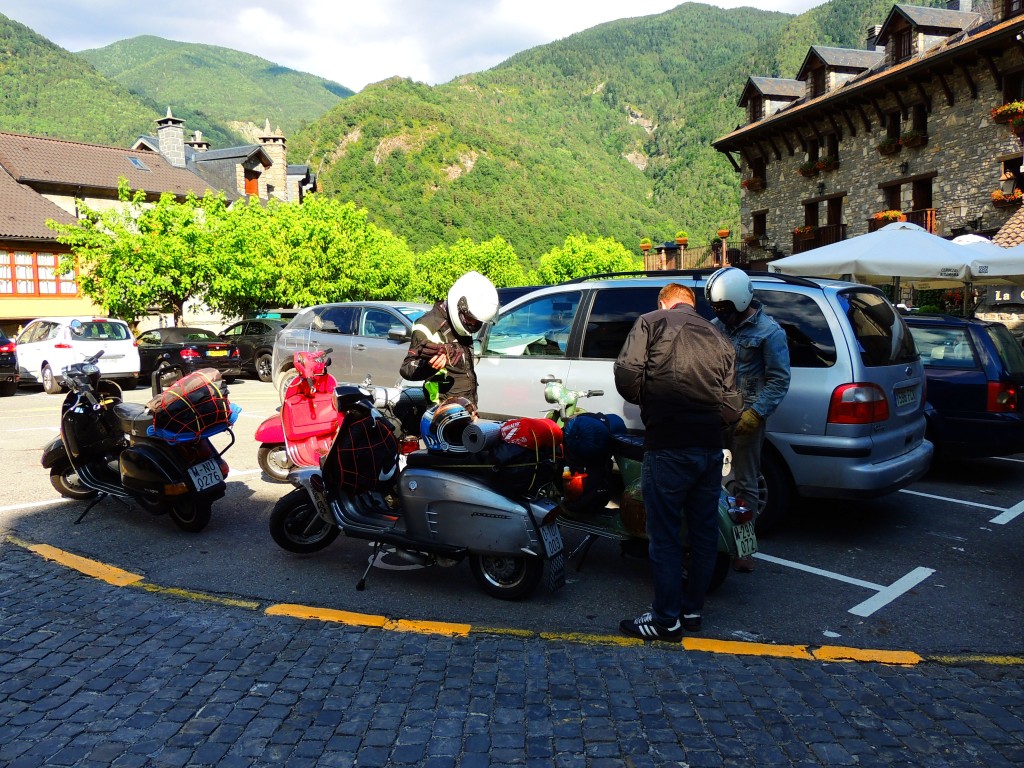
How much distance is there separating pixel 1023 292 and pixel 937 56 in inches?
330

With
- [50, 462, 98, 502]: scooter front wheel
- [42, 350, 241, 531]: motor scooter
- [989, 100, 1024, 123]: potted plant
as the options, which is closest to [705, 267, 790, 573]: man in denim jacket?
[42, 350, 241, 531]: motor scooter

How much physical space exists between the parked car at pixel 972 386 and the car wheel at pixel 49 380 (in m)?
16.5

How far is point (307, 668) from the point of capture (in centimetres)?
405

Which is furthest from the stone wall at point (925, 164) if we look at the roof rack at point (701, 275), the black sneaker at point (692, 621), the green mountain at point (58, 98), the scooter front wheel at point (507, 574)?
the green mountain at point (58, 98)

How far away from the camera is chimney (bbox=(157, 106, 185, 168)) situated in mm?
47844

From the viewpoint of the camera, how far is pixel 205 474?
639 centimetres

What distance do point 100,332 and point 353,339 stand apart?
7.91 meters

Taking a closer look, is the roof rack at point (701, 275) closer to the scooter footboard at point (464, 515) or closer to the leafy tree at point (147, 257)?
the scooter footboard at point (464, 515)

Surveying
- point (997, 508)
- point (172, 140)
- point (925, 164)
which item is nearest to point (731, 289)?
point (997, 508)

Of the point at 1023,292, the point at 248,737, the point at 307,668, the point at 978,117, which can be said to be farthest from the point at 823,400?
the point at 978,117

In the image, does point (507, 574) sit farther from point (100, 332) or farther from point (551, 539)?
point (100, 332)

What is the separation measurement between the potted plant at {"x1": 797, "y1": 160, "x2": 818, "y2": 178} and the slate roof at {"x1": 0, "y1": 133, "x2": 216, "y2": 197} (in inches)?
944

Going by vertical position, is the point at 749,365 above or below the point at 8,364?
above

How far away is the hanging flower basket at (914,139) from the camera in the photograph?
25000mm
